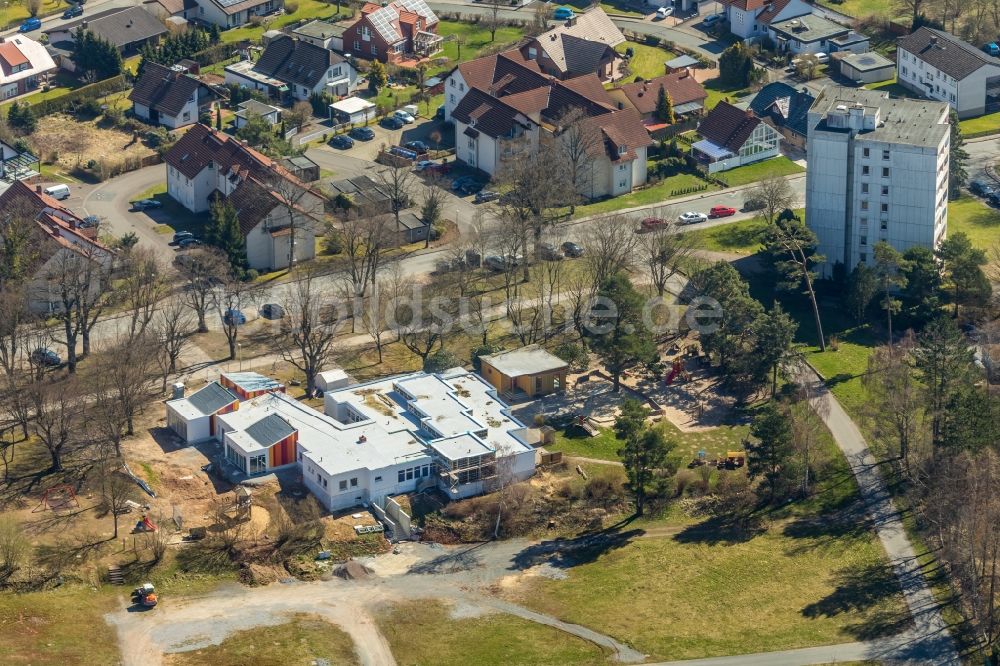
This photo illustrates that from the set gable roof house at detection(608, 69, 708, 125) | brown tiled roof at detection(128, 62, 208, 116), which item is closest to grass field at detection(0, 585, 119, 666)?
brown tiled roof at detection(128, 62, 208, 116)

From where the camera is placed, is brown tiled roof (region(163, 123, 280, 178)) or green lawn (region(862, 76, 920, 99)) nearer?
brown tiled roof (region(163, 123, 280, 178))

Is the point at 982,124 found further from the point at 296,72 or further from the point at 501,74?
the point at 296,72

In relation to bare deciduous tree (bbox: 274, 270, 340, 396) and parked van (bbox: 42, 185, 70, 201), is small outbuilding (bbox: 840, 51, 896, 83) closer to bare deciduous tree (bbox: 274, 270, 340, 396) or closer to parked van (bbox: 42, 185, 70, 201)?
bare deciduous tree (bbox: 274, 270, 340, 396)

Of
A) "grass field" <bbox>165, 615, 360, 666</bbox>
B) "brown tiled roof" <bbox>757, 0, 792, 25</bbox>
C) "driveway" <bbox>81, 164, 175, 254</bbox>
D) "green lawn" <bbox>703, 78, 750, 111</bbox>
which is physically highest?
"brown tiled roof" <bbox>757, 0, 792, 25</bbox>

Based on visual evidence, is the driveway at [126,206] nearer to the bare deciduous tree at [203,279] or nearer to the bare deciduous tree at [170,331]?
the bare deciduous tree at [203,279]

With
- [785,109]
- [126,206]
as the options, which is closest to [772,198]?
[785,109]

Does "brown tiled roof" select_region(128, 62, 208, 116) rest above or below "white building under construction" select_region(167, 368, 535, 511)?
above

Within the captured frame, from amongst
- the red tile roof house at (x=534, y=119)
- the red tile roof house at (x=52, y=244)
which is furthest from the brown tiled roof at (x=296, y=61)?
the red tile roof house at (x=52, y=244)

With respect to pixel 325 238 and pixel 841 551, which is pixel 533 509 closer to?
pixel 841 551
